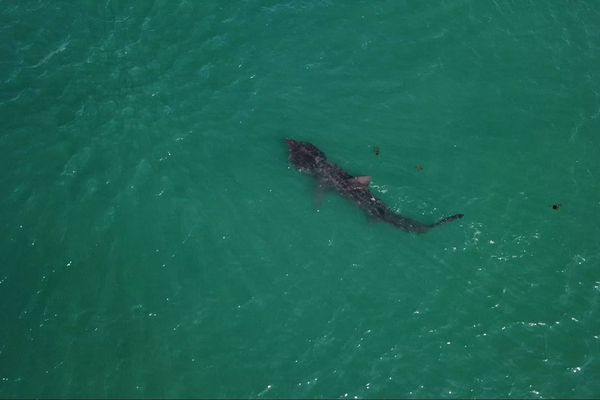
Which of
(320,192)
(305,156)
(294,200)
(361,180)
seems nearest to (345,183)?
(361,180)

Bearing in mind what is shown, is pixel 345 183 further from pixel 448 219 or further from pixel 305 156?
pixel 448 219

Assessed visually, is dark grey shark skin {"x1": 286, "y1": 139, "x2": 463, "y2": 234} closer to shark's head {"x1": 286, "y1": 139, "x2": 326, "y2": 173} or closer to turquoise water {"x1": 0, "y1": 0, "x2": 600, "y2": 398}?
shark's head {"x1": 286, "y1": 139, "x2": 326, "y2": 173}

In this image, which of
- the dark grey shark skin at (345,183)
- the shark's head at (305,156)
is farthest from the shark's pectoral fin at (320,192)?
the shark's head at (305,156)

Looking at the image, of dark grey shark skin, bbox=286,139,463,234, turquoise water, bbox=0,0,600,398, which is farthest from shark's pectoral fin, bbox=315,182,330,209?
turquoise water, bbox=0,0,600,398

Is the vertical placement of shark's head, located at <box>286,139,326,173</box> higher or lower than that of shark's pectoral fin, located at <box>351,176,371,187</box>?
higher

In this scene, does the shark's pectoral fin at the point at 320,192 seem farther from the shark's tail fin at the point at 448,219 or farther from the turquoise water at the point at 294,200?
the shark's tail fin at the point at 448,219

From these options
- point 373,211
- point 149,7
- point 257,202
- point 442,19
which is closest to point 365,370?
point 373,211

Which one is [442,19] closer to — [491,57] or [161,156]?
[491,57]
